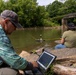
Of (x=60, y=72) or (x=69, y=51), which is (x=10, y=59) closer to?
(x=60, y=72)

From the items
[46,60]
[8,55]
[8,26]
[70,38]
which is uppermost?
[8,26]

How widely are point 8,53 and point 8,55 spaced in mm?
30

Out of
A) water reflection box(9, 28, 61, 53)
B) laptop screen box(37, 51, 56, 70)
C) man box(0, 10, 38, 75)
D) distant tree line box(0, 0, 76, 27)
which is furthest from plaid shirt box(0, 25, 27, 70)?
distant tree line box(0, 0, 76, 27)

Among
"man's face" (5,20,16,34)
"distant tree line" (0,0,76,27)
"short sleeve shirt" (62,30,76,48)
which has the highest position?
"man's face" (5,20,16,34)

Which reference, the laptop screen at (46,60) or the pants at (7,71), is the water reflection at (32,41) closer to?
the laptop screen at (46,60)

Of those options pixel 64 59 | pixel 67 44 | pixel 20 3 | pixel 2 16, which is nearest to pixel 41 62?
pixel 2 16

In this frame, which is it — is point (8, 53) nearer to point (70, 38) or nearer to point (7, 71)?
point (7, 71)

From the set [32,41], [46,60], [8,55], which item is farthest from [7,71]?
[32,41]

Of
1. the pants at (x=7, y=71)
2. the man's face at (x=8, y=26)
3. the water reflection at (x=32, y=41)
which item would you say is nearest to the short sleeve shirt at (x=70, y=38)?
the man's face at (x=8, y=26)

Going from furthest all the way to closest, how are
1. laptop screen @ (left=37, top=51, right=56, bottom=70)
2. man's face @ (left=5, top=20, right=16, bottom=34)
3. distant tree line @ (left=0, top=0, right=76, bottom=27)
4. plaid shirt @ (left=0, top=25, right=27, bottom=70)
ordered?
distant tree line @ (left=0, top=0, right=76, bottom=27) → laptop screen @ (left=37, top=51, right=56, bottom=70) → man's face @ (left=5, top=20, right=16, bottom=34) → plaid shirt @ (left=0, top=25, right=27, bottom=70)

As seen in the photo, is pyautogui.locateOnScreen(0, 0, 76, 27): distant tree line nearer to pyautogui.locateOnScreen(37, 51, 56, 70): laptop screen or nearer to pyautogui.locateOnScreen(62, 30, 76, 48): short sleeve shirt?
pyautogui.locateOnScreen(62, 30, 76, 48): short sleeve shirt

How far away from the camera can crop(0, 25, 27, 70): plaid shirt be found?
12.3 ft

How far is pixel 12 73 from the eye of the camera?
3.85 meters

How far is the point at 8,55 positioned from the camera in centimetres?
374
